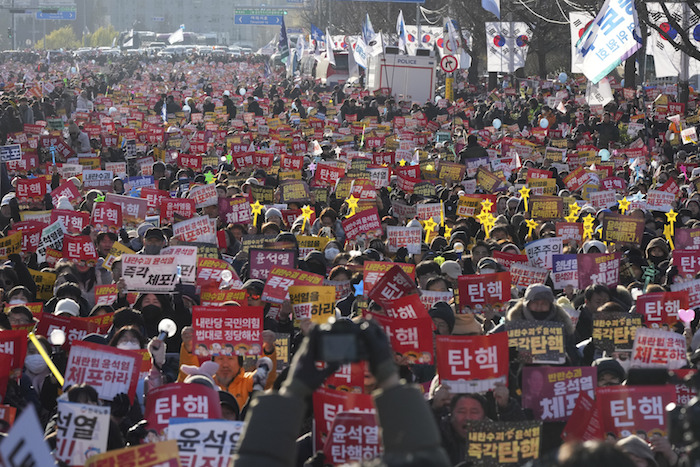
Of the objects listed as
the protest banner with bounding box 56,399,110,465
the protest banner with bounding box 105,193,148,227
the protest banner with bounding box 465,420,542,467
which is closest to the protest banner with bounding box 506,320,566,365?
the protest banner with bounding box 465,420,542,467

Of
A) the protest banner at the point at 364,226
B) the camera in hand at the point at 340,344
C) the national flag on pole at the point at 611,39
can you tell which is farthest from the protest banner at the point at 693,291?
the national flag on pole at the point at 611,39

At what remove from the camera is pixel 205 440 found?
546 cm

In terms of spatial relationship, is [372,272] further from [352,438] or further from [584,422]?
[352,438]

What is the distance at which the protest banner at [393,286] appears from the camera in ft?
29.1

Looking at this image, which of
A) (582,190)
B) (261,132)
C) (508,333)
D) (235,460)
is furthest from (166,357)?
(261,132)

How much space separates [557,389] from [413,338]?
3.86 feet

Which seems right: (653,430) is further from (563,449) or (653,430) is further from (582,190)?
(582,190)

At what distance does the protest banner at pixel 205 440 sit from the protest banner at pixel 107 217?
Answer: 7.99 m

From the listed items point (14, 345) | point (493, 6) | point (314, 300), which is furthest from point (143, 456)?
point (493, 6)

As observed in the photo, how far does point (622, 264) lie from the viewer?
1139 centimetres

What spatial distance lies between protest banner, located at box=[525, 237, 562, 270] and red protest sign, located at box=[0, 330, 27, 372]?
5.67 m

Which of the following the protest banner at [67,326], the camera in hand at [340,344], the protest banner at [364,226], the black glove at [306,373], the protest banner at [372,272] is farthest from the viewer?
the protest banner at [364,226]

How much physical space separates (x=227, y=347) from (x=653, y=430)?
301cm

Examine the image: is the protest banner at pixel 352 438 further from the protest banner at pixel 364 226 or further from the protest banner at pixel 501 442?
the protest banner at pixel 364 226
